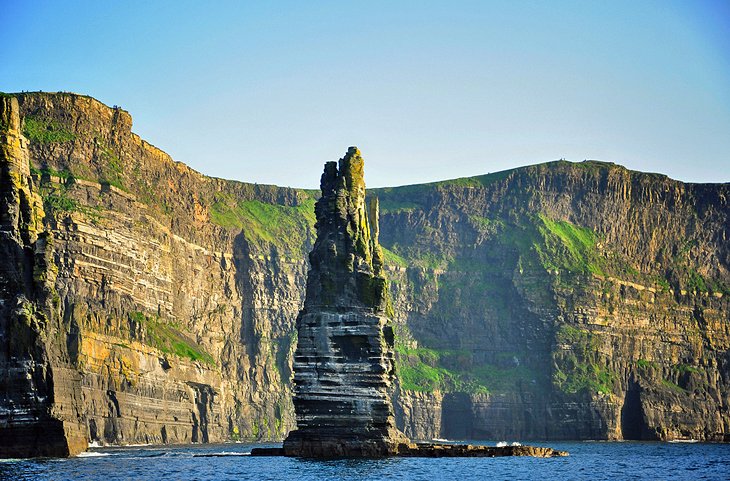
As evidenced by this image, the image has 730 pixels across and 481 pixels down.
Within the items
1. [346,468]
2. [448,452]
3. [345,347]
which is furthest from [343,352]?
[448,452]

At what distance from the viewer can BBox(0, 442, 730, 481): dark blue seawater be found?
4973 inches

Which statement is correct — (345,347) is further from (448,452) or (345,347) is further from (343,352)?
(448,452)

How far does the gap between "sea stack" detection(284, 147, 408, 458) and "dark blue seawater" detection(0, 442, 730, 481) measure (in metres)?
3.88

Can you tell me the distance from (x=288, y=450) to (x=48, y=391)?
3058 cm

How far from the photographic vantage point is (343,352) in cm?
14812

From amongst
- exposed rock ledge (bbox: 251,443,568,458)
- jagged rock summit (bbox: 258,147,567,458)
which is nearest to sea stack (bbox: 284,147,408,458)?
jagged rock summit (bbox: 258,147,567,458)

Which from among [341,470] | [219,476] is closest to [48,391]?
[219,476]

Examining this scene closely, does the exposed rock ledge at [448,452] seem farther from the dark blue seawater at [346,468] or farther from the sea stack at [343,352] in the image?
the sea stack at [343,352]

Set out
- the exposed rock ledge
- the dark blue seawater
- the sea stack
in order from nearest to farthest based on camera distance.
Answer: the dark blue seawater < the sea stack < the exposed rock ledge

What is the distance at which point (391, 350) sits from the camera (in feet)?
500

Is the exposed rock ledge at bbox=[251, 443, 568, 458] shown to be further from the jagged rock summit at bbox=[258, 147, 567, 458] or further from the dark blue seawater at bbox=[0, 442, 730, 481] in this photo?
the dark blue seawater at bbox=[0, 442, 730, 481]

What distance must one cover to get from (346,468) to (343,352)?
1859 centimetres

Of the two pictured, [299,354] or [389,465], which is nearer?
[389,465]

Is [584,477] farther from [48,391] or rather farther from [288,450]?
[48,391]
